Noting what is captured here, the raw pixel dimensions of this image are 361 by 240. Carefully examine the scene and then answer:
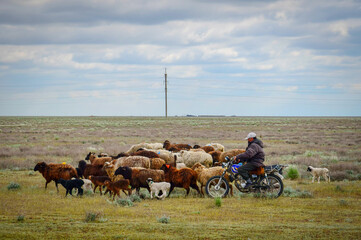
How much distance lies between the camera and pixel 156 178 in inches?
552

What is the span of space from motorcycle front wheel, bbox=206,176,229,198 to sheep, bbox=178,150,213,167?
18.8 ft

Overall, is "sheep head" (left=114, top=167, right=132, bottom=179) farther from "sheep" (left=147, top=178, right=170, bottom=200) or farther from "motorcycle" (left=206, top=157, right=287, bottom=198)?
"motorcycle" (left=206, top=157, right=287, bottom=198)

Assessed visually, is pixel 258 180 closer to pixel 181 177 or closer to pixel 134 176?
pixel 181 177

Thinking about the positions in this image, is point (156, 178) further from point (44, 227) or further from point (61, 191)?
point (44, 227)

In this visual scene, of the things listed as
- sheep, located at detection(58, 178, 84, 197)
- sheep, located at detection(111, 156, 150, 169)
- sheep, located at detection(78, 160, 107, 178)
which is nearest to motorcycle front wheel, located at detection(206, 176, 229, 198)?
sheep, located at detection(111, 156, 150, 169)

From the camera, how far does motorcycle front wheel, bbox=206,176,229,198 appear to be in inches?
525

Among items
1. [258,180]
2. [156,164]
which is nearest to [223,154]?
[156,164]

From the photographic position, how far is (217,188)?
525 inches

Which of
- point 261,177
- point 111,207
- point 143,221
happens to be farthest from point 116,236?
point 261,177

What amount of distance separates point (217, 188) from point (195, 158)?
6156mm

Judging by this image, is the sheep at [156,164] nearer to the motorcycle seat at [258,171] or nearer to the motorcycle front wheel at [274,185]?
the motorcycle seat at [258,171]

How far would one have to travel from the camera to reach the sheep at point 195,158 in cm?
1944

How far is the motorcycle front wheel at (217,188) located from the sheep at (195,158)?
5742 millimetres

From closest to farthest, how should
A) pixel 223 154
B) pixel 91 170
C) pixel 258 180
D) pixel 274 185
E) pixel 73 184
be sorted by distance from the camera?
pixel 258 180, pixel 274 185, pixel 73 184, pixel 91 170, pixel 223 154
